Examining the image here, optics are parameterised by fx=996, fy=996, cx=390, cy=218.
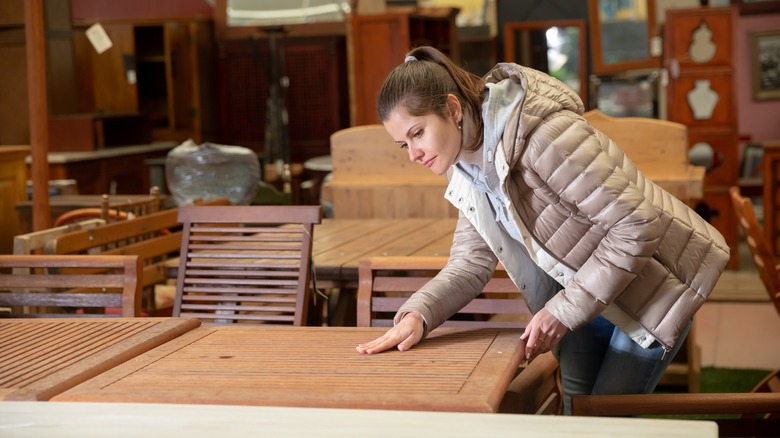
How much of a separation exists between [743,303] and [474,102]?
5.11 meters

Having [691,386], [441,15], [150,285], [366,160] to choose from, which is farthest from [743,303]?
[150,285]

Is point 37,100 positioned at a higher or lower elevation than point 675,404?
higher

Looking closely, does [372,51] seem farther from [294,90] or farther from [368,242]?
[368,242]

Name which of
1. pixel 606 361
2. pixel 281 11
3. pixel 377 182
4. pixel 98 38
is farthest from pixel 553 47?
pixel 606 361

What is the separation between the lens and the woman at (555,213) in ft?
6.73

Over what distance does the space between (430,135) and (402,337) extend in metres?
0.44

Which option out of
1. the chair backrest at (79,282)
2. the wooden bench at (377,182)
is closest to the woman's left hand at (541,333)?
the chair backrest at (79,282)

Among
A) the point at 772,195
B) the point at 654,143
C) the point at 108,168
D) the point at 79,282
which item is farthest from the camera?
the point at 108,168

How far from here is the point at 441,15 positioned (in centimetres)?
861

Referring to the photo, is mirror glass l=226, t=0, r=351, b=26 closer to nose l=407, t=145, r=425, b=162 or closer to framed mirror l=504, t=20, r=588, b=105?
framed mirror l=504, t=20, r=588, b=105

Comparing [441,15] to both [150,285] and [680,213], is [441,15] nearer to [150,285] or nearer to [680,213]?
[150,285]

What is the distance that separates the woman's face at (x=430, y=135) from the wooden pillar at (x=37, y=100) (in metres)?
2.23

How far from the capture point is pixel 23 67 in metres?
8.93

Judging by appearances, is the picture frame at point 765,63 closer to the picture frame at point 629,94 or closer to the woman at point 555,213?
the picture frame at point 629,94
